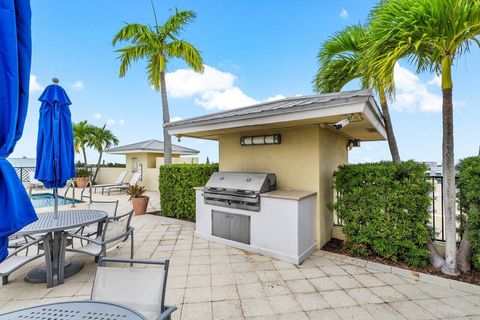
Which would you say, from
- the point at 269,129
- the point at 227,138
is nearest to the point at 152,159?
the point at 227,138

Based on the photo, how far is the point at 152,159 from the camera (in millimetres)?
16703

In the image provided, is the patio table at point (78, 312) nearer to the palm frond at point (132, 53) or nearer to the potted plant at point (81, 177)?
the palm frond at point (132, 53)

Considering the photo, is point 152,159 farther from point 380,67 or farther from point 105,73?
point 380,67

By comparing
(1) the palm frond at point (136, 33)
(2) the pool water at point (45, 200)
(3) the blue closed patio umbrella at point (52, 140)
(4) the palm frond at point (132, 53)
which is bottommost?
(2) the pool water at point (45, 200)

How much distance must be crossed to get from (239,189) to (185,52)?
734 cm

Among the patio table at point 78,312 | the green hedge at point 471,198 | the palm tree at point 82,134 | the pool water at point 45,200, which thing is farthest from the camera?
the palm tree at point 82,134

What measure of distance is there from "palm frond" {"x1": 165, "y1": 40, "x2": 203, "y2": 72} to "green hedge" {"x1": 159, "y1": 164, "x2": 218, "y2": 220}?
191 inches

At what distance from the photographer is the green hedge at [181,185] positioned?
298 inches

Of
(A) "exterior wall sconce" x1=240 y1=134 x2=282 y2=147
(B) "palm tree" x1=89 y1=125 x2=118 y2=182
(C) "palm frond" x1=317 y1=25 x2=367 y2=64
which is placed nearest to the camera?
(A) "exterior wall sconce" x1=240 y1=134 x2=282 y2=147

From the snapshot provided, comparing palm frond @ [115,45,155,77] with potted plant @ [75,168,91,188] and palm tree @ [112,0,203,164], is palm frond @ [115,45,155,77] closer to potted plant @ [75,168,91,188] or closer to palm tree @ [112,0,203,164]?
palm tree @ [112,0,203,164]

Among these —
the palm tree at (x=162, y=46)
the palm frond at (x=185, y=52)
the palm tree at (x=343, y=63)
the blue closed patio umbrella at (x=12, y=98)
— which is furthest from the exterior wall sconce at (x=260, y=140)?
the palm frond at (x=185, y=52)

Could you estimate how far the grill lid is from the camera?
5066mm

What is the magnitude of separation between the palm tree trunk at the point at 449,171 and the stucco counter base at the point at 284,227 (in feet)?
7.57

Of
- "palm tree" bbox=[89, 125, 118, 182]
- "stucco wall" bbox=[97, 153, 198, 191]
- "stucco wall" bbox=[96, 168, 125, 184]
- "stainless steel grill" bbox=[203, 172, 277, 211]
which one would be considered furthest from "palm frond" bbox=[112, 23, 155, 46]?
"palm tree" bbox=[89, 125, 118, 182]
